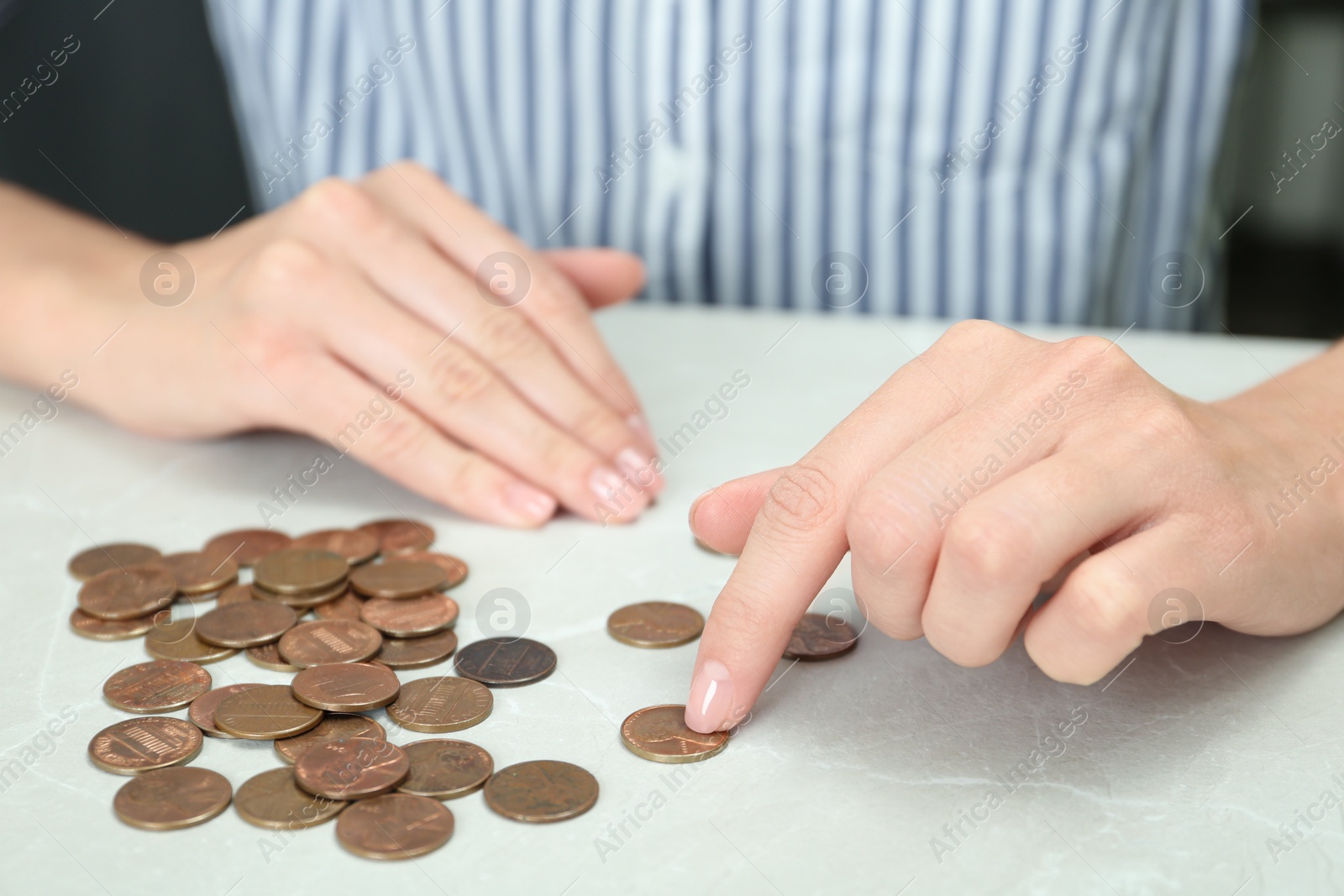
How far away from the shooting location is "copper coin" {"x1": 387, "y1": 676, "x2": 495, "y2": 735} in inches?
28.8

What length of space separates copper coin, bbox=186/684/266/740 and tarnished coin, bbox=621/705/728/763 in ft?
0.84

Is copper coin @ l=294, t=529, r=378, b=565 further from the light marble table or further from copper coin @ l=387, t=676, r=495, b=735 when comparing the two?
copper coin @ l=387, t=676, r=495, b=735

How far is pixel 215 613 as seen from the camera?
0.87m

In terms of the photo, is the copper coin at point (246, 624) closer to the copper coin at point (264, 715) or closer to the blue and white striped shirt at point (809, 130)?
the copper coin at point (264, 715)

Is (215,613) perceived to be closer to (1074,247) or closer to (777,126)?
(777,126)

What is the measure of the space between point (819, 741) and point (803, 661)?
0.10 m

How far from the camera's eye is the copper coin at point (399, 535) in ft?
3.30

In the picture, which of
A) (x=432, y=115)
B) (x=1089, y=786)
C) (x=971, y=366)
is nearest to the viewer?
(x=1089, y=786)

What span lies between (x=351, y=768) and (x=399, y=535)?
1.24 feet

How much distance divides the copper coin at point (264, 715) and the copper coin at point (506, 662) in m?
0.11

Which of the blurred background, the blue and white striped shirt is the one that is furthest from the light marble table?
the blurred background

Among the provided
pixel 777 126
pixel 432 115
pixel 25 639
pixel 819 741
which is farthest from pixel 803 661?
pixel 432 115

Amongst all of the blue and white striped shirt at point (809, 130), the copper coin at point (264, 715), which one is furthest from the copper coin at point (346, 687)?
the blue and white striped shirt at point (809, 130)

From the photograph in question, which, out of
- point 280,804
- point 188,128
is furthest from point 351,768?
point 188,128
